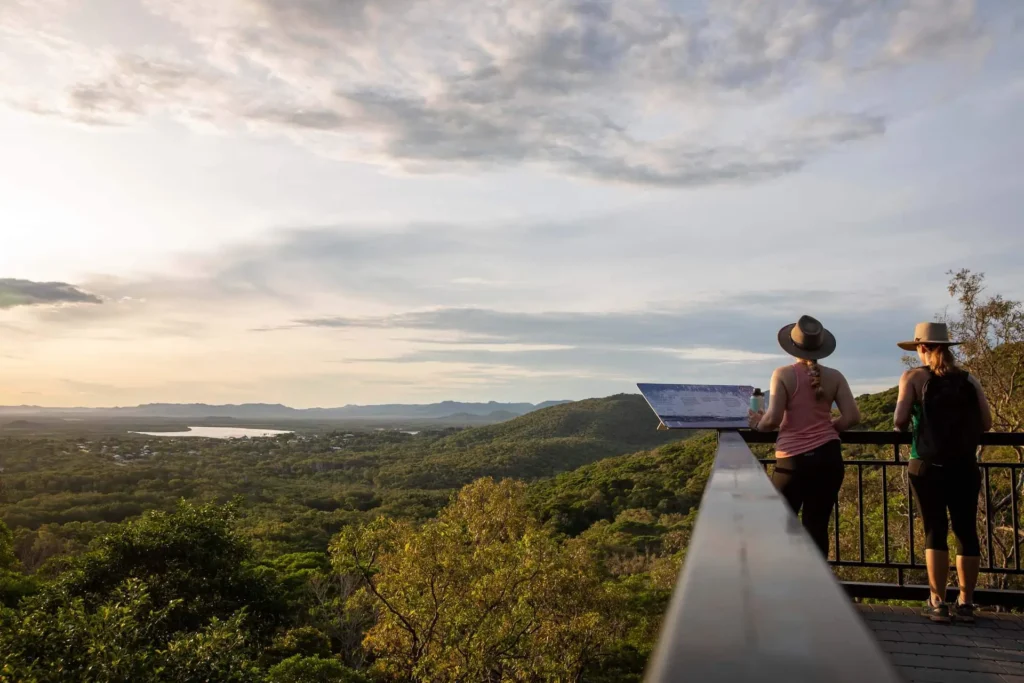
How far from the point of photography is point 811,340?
3.56 meters

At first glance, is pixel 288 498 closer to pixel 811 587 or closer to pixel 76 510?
pixel 76 510

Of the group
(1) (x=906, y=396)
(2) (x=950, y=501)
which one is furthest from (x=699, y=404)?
(2) (x=950, y=501)

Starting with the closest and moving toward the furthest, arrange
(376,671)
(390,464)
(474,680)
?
(474,680) < (376,671) < (390,464)

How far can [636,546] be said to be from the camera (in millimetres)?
34969

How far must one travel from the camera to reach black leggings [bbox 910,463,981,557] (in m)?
3.90

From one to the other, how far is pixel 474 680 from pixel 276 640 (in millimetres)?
9503

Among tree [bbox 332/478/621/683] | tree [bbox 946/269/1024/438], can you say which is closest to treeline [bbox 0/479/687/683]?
tree [bbox 332/478/621/683]

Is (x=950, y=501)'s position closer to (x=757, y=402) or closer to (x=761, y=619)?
(x=757, y=402)

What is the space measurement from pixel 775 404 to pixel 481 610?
13.2m

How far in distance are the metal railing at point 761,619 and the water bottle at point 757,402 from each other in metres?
2.86

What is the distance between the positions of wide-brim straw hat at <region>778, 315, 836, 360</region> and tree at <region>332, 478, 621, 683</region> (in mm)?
12332

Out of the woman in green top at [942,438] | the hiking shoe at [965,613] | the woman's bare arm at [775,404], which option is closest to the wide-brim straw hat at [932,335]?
the woman in green top at [942,438]

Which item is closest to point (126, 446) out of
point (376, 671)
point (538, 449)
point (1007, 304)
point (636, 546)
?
point (538, 449)

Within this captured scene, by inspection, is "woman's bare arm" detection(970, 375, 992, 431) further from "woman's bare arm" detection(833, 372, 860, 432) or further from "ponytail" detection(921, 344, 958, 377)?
"woman's bare arm" detection(833, 372, 860, 432)
